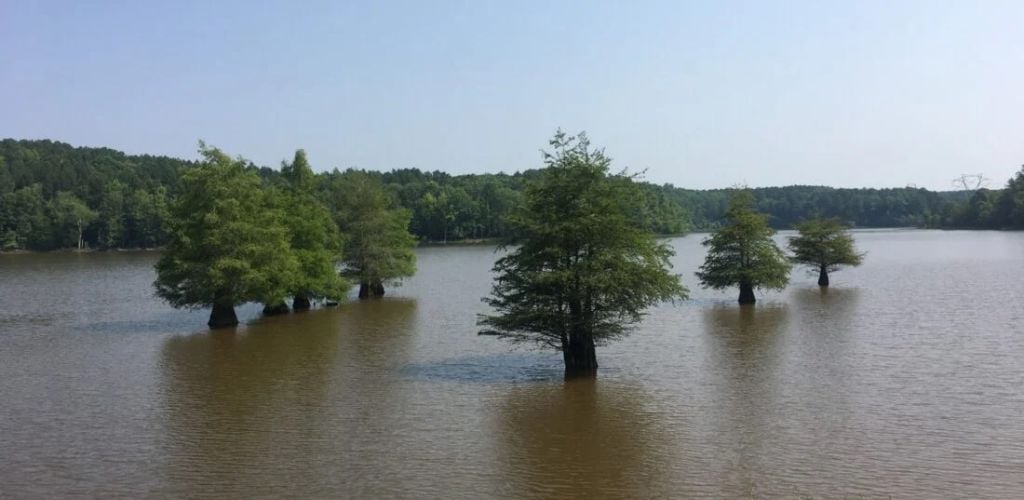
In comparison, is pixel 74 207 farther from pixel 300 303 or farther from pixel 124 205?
pixel 300 303

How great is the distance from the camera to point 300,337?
36.7 metres

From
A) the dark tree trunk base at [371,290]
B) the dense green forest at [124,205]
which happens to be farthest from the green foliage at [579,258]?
the dense green forest at [124,205]

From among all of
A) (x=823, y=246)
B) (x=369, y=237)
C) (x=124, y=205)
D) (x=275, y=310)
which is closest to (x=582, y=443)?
(x=275, y=310)

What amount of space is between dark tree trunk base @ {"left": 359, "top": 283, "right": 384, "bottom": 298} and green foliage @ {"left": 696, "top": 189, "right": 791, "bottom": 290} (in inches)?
955

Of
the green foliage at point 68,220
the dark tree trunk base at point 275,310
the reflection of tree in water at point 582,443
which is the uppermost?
the green foliage at point 68,220

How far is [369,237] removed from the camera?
56.0 meters

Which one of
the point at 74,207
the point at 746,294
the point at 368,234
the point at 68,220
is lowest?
the point at 746,294

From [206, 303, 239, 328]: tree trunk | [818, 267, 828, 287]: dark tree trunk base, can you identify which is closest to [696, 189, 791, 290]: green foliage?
[818, 267, 828, 287]: dark tree trunk base

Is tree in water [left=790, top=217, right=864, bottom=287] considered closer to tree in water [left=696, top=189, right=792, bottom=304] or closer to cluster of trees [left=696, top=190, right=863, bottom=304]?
cluster of trees [left=696, top=190, right=863, bottom=304]

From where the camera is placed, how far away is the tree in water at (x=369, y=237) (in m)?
56.2

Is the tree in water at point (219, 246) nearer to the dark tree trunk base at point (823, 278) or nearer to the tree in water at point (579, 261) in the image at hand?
the tree in water at point (579, 261)

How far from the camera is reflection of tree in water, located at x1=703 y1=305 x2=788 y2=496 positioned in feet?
52.4

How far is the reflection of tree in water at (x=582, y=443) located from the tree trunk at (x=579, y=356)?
1101 mm

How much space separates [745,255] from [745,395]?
2619 centimetres
